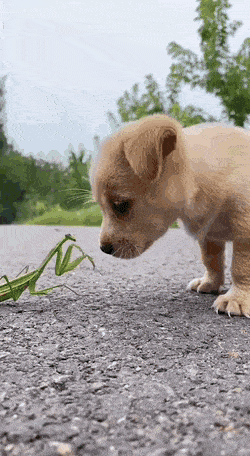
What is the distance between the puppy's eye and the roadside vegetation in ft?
15.8

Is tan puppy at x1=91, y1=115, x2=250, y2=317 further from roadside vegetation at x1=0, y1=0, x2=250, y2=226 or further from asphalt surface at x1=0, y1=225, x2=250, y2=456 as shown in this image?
roadside vegetation at x1=0, y1=0, x2=250, y2=226

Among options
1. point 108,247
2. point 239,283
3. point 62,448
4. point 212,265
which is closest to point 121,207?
point 108,247

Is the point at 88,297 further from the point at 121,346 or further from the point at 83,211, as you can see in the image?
the point at 83,211

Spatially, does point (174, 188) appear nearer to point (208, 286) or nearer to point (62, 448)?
point (208, 286)

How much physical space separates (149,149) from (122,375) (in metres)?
0.73

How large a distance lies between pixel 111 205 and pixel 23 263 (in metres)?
1.85

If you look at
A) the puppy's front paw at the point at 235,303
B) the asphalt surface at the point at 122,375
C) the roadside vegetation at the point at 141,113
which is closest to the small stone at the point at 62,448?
the asphalt surface at the point at 122,375

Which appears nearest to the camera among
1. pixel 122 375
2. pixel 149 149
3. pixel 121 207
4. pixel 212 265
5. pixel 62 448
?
pixel 62 448

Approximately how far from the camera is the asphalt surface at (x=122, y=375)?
852mm

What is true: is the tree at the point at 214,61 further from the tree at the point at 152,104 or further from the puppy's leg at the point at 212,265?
the puppy's leg at the point at 212,265

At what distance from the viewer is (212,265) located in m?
2.18

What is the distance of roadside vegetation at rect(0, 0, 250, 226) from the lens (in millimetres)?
7098

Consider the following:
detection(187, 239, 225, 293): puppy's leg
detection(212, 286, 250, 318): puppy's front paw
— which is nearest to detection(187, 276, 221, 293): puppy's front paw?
detection(187, 239, 225, 293): puppy's leg

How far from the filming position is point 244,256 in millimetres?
1817
